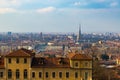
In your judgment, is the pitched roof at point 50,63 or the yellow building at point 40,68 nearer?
the yellow building at point 40,68

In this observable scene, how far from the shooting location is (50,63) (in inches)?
1764

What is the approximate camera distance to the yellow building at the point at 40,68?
144ft

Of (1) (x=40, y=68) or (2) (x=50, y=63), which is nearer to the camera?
(1) (x=40, y=68)

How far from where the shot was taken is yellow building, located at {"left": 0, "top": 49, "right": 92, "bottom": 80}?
43.8 meters

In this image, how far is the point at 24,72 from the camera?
44.0m

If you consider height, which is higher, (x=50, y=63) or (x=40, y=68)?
(x=50, y=63)

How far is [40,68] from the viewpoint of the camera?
44.2m

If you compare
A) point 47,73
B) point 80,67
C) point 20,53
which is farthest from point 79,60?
point 20,53

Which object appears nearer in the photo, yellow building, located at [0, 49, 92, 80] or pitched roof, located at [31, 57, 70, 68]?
yellow building, located at [0, 49, 92, 80]

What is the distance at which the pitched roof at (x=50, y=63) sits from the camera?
44.3m

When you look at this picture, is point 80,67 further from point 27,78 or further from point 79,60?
point 27,78

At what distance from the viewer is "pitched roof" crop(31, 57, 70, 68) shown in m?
44.3

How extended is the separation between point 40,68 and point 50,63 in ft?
4.78

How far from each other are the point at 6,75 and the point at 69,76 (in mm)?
7481
